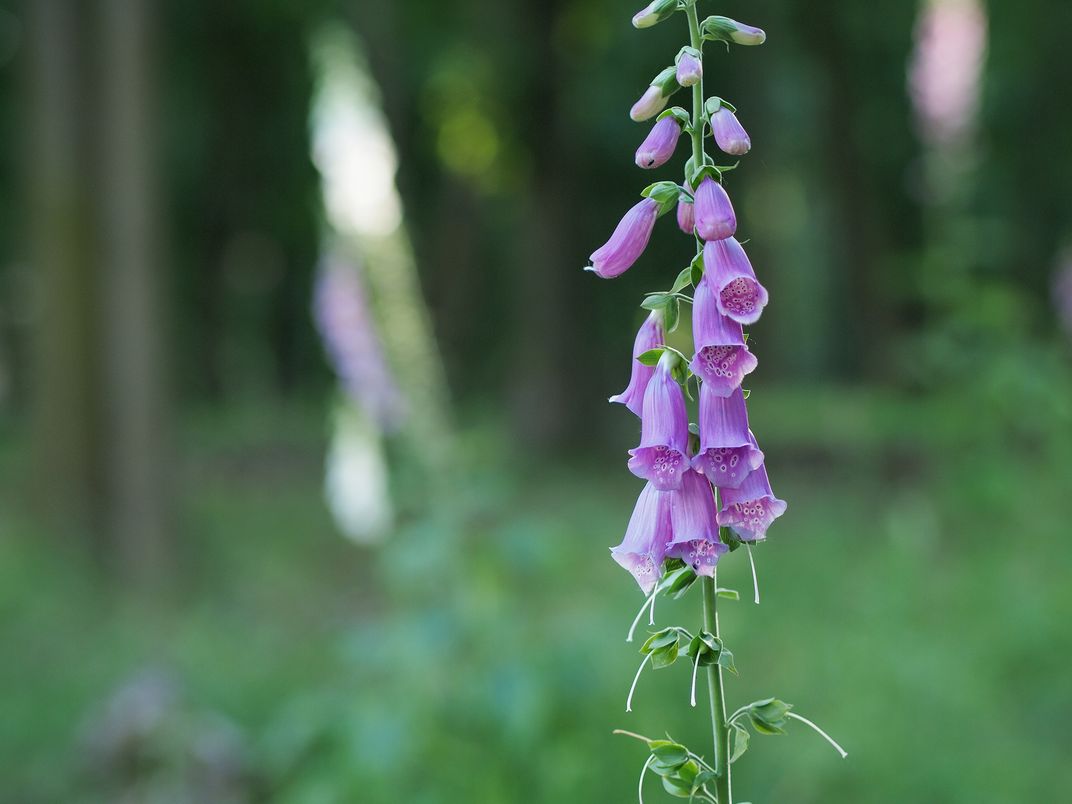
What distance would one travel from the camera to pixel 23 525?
874 centimetres

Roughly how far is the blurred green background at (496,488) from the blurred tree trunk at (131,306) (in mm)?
25

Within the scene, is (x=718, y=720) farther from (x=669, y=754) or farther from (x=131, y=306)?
(x=131, y=306)

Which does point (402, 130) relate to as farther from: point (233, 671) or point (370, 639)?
→ point (370, 639)

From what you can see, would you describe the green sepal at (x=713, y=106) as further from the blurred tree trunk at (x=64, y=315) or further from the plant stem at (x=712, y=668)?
the blurred tree trunk at (x=64, y=315)

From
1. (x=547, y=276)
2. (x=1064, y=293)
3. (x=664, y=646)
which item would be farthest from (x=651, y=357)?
(x=547, y=276)

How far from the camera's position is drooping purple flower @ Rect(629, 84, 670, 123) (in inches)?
50.9

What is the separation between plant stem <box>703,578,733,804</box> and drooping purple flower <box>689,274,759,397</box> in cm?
22

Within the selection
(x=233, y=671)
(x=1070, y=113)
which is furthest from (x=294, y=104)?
(x=233, y=671)

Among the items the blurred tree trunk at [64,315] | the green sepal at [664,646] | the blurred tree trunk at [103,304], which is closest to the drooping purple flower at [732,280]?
the green sepal at [664,646]

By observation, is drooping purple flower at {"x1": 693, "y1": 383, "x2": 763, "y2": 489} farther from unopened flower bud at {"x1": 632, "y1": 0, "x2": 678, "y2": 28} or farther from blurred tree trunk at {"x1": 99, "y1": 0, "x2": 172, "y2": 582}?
blurred tree trunk at {"x1": 99, "y1": 0, "x2": 172, "y2": 582}

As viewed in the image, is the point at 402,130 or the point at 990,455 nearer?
the point at 990,455

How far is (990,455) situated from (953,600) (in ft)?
3.18

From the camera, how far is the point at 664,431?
1.27 metres

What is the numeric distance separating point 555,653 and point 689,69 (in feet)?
10.3
